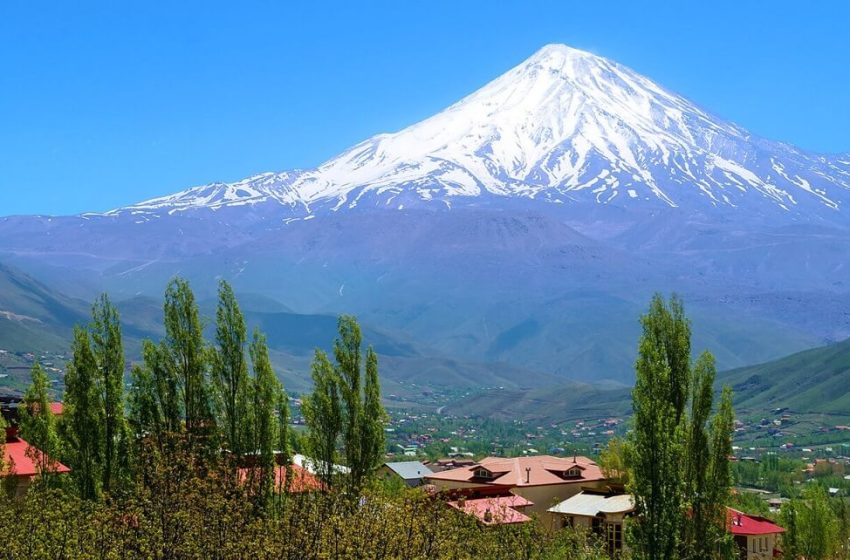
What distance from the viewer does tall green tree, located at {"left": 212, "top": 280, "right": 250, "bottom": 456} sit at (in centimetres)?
3644

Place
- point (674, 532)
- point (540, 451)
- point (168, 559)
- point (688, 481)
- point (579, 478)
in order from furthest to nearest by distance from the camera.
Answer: point (540, 451), point (579, 478), point (688, 481), point (674, 532), point (168, 559)

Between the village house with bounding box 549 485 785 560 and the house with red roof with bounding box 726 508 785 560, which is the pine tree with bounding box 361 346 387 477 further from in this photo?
the house with red roof with bounding box 726 508 785 560

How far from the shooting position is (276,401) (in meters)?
37.5

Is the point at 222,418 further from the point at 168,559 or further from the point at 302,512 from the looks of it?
the point at 168,559

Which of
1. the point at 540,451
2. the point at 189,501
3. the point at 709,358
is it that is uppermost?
the point at 709,358

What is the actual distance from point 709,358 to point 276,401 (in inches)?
584

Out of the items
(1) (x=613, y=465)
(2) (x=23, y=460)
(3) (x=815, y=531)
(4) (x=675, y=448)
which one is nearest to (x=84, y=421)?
(2) (x=23, y=460)

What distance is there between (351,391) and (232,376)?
14.0 ft

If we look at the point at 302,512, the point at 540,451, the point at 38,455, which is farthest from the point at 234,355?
A: the point at 540,451

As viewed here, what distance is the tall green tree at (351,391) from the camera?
37.3 m

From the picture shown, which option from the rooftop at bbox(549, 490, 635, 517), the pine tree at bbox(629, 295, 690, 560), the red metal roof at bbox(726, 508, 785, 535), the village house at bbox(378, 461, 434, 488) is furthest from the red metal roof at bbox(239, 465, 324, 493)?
the village house at bbox(378, 461, 434, 488)

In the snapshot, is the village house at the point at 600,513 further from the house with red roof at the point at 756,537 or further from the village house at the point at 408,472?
the village house at the point at 408,472

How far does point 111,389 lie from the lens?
116 feet

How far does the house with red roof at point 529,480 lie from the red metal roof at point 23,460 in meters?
18.9
